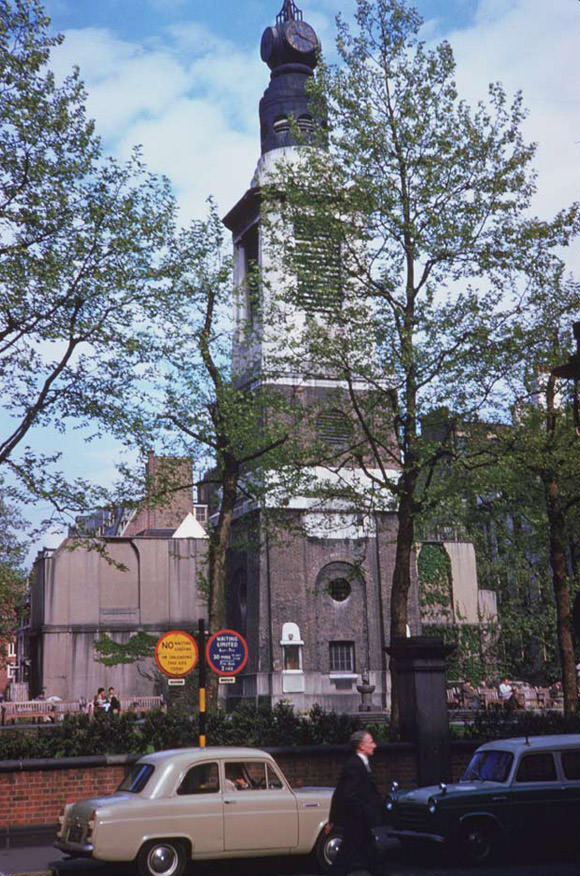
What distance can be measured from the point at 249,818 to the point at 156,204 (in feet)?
46.9

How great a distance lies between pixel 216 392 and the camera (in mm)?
25266

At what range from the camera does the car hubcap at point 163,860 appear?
11656 mm

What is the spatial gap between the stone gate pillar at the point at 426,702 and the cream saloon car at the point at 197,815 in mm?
5157

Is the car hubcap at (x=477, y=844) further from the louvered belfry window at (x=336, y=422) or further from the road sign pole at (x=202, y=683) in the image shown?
the louvered belfry window at (x=336, y=422)

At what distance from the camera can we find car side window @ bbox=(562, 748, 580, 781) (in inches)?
548

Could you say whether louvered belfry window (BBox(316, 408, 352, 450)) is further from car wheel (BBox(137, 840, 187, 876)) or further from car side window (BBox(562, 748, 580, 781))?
car wheel (BBox(137, 840, 187, 876))

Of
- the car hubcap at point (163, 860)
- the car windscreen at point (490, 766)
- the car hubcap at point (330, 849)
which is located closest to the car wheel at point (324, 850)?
the car hubcap at point (330, 849)

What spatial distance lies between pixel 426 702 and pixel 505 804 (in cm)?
461

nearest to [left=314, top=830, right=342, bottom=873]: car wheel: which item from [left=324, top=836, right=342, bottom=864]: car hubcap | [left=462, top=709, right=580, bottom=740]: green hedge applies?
[left=324, top=836, right=342, bottom=864]: car hubcap

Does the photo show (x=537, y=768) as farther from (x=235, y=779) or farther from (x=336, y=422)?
(x=336, y=422)

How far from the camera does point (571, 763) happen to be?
1401cm

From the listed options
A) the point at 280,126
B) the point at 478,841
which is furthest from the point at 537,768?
the point at 280,126

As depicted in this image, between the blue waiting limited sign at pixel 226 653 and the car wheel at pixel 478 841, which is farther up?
the blue waiting limited sign at pixel 226 653

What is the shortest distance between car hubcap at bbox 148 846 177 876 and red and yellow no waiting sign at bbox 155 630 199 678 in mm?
3629
